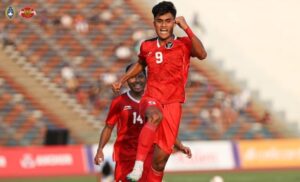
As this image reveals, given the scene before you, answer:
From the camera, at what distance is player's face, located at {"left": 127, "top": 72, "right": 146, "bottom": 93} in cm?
1114

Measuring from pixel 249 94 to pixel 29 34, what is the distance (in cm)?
704

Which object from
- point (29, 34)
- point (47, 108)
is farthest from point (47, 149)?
point (29, 34)

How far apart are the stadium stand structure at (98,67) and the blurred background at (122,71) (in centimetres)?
3

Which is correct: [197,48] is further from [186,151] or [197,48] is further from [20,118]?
[20,118]

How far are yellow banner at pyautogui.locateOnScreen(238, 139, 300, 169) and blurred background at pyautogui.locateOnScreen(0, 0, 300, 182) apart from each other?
0.09 feet

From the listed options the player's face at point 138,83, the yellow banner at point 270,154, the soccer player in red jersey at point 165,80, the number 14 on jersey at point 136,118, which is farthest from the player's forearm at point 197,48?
the yellow banner at point 270,154

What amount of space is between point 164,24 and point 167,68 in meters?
0.56

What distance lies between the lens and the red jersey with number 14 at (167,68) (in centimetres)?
1025

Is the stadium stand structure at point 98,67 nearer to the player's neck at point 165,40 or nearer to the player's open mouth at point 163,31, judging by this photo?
the player's neck at point 165,40

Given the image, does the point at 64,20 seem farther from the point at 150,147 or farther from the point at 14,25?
the point at 150,147

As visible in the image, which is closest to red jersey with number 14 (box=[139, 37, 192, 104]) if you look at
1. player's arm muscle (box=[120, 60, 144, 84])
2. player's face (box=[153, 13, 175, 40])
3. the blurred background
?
player's face (box=[153, 13, 175, 40])

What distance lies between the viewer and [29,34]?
27.3 metres

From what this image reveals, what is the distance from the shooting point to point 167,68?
10.2 m

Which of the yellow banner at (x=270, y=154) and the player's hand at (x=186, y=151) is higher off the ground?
the player's hand at (x=186, y=151)
